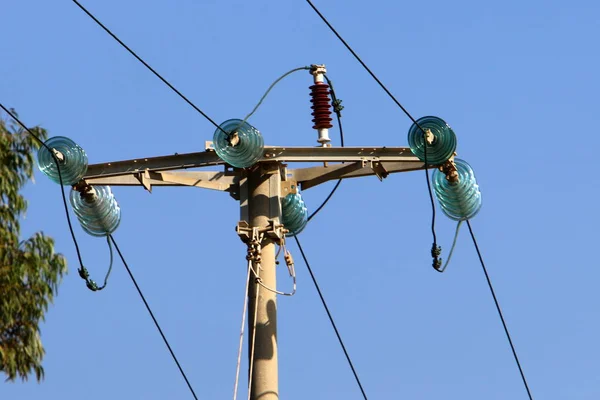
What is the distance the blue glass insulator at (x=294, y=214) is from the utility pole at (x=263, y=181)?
0.94m

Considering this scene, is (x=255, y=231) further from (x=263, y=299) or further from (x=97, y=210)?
(x=97, y=210)

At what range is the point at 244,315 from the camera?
17.2 m

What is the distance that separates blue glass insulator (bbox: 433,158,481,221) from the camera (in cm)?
1822

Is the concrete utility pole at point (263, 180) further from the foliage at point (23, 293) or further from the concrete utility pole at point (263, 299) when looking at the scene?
the foliage at point (23, 293)

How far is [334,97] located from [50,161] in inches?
110

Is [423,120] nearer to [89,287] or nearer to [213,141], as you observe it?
[213,141]

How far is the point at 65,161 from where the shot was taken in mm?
17562

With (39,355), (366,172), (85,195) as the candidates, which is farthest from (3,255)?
(366,172)

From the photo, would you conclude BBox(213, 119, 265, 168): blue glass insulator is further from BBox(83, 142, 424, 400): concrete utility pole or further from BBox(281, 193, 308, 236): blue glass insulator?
BBox(281, 193, 308, 236): blue glass insulator

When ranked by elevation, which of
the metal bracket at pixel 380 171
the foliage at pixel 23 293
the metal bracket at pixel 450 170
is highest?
the foliage at pixel 23 293

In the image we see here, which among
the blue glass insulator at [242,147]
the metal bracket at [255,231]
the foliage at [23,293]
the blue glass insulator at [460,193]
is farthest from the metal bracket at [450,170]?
the foliage at [23,293]

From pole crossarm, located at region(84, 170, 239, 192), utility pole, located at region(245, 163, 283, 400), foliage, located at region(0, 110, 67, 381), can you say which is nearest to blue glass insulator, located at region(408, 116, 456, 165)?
utility pole, located at region(245, 163, 283, 400)

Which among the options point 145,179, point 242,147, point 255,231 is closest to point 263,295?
point 255,231

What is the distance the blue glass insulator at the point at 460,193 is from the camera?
59.8ft
